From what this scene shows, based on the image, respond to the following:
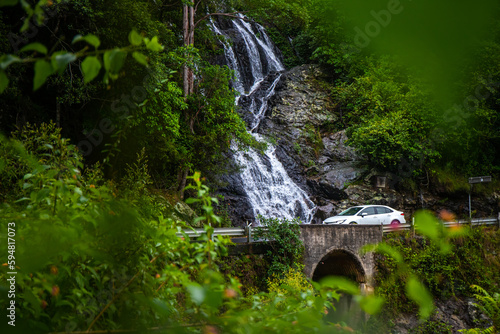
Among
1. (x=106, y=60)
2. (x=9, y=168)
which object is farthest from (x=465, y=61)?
(x=9, y=168)

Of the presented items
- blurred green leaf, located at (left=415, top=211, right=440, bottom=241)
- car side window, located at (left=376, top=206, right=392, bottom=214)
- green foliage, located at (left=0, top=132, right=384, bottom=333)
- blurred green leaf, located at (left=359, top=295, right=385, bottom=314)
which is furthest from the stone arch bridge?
blurred green leaf, located at (left=415, top=211, right=440, bottom=241)

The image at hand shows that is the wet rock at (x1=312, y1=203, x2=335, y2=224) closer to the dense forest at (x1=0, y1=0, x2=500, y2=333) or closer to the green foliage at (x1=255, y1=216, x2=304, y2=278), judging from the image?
the dense forest at (x1=0, y1=0, x2=500, y2=333)

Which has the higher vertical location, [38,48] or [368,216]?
[38,48]

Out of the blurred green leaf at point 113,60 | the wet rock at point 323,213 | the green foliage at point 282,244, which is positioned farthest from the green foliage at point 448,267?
the blurred green leaf at point 113,60

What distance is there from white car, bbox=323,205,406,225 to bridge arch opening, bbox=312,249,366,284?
1.40 meters

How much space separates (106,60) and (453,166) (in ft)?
64.7

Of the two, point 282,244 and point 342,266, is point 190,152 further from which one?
point 342,266

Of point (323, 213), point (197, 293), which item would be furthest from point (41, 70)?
point (323, 213)

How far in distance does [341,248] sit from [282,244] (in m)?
2.57

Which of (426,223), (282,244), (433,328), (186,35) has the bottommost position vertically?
(433,328)

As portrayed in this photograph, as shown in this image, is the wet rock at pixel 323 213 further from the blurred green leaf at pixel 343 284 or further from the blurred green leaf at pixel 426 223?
the blurred green leaf at pixel 426 223

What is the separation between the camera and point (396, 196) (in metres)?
16.9

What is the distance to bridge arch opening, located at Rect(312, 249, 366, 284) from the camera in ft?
38.7

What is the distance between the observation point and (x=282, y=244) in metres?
9.82
